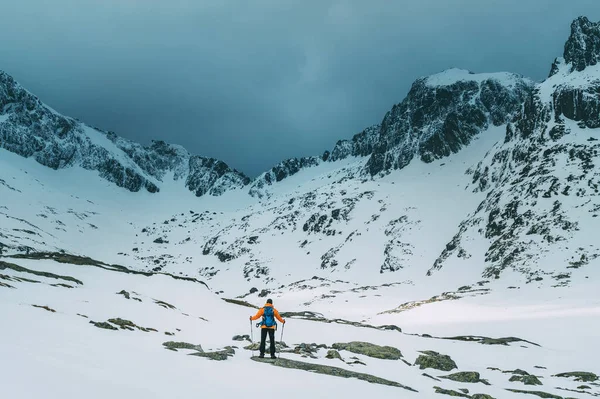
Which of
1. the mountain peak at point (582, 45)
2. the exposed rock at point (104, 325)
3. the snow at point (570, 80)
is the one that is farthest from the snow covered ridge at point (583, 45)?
the exposed rock at point (104, 325)

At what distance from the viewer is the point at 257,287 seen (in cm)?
11900

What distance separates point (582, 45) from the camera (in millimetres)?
119188

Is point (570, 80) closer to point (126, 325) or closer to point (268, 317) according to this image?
point (268, 317)

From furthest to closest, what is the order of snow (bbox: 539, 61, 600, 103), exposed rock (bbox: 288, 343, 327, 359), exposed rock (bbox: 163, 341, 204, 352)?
snow (bbox: 539, 61, 600, 103) < exposed rock (bbox: 288, 343, 327, 359) < exposed rock (bbox: 163, 341, 204, 352)

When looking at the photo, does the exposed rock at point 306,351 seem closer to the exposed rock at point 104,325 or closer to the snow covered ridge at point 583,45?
the exposed rock at point 104,325

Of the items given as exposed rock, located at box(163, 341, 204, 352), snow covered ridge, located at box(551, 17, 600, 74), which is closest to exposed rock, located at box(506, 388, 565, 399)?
exposed rock, located at box(163, 341, 204, 352)

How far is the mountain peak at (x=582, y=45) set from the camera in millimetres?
117000

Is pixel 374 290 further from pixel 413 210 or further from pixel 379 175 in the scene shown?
pixel 379 175

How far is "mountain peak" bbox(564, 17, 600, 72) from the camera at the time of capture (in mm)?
117000

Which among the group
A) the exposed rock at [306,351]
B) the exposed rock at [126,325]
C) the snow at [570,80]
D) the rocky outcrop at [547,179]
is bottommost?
the exposed rock at [306,351]

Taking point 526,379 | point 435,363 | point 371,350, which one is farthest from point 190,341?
point 526,379

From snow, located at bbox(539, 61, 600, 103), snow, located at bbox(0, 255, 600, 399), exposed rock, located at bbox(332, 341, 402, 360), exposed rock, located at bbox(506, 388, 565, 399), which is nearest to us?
snow, located at bbox(0, 255, 600, 399)

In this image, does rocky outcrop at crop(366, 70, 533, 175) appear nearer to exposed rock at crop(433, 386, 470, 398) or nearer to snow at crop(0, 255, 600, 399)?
snow at crop(0, 255, 600, 399)

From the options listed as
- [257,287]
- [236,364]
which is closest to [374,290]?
[257,287]
